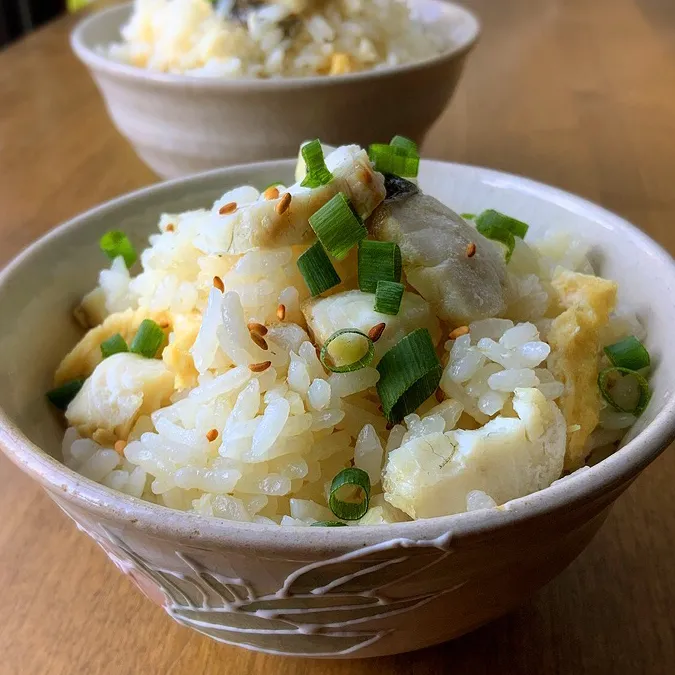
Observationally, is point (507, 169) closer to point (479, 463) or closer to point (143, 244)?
point (143, 244)

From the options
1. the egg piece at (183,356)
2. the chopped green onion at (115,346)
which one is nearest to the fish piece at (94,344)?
the chopped green onion at (115,346)

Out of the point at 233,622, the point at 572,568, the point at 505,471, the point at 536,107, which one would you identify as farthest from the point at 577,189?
the point at 233,622

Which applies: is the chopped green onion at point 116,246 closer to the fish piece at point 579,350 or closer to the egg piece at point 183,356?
the egg piece at point 183,356

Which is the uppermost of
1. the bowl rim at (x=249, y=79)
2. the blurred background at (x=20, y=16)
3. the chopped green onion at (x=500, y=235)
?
the chopped green onion at (x=500, y=235)

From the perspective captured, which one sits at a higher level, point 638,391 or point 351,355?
point 351,355

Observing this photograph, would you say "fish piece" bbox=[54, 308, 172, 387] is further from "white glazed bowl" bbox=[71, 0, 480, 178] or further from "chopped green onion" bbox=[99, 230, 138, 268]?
"white glazed bowl" bbox=[71, 0, 480, 178]

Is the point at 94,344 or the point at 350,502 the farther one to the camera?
the point at 94,344

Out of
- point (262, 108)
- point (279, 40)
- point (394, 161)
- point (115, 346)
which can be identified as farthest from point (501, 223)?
point (279, 40)

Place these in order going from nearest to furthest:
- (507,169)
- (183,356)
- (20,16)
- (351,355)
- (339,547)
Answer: (339,547) → (351,355) → (183,356) → (507,169) → (20,16)
